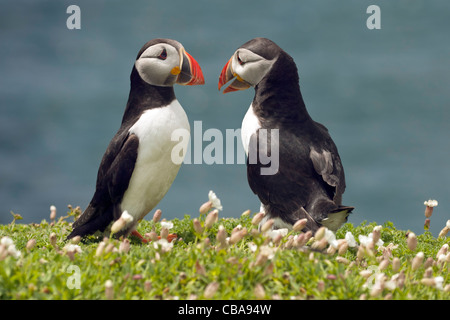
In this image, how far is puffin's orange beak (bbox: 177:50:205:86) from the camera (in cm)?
648

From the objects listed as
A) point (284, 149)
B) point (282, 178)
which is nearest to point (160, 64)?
point (284, 149)

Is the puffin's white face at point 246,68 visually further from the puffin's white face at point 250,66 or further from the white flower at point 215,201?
the white flower at point 215,201

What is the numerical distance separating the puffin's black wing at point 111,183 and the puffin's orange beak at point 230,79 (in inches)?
48.8

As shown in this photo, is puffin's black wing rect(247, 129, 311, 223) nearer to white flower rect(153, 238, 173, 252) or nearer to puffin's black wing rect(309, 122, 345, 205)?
puffin's black wing rect(309, 122, 345, 205)

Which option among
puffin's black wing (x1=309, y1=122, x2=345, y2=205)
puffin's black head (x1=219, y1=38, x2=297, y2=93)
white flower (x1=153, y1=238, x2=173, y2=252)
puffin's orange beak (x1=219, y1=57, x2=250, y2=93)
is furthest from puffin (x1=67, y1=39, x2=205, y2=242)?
white flower (x1=153, y1=238, x2=173, y2=252)

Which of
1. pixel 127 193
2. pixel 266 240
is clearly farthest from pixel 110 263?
pixel 127 193

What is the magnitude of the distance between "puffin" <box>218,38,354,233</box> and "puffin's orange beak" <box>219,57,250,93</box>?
0.04m

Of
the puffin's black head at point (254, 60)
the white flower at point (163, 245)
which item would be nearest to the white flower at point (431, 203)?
the puffin's black head at point (254, 60)

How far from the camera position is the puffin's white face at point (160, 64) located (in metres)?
6.46

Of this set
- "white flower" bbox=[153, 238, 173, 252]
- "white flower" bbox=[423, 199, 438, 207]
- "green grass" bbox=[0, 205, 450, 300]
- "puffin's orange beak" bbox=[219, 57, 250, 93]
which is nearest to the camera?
"green grass" bbox=[0, 205, 450, 300]

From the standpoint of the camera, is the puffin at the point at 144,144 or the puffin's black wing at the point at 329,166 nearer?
the puffin's black wing at the point at 329,166

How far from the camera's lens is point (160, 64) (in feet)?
21.2
